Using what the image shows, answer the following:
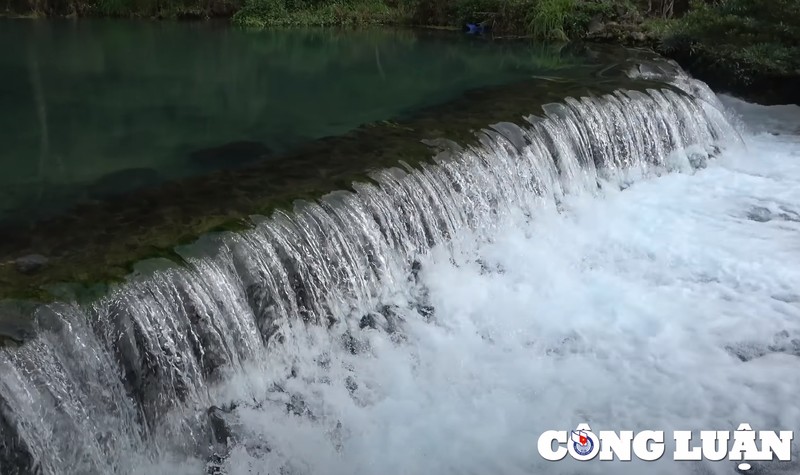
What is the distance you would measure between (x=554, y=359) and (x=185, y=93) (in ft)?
24.5

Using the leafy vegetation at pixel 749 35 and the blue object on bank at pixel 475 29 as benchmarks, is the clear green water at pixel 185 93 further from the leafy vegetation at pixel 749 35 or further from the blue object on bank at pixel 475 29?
the leafy vegetation at pixel 749 35

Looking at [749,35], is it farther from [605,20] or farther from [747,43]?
[605,20]

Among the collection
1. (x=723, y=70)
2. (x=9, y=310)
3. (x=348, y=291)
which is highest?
(x=723, y=70)

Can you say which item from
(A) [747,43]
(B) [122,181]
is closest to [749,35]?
(A) [747,43]

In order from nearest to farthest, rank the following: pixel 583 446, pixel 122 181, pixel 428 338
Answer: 1. pixel 583 446
2. pixel 428 338
3. pixel 122 181

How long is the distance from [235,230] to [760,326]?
392 centimetres

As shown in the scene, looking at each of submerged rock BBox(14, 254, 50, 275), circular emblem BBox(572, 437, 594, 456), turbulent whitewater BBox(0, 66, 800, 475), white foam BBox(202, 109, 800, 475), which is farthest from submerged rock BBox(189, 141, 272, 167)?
circular emblem BBox(572, 437, 594, 456)

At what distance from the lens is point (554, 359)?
4918 millimetres

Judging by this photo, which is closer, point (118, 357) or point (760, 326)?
point (118, 357)

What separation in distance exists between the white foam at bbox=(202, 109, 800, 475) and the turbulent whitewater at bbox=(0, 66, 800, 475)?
0.7 inches

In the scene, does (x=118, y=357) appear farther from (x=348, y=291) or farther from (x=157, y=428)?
(x=348, y=291)

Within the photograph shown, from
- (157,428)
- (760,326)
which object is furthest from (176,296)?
(760,326)

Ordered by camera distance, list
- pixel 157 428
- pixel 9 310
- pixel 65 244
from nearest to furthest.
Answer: pixel 9 310 → pixel 157 428 → pixel 65 244

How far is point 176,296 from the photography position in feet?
13.9
